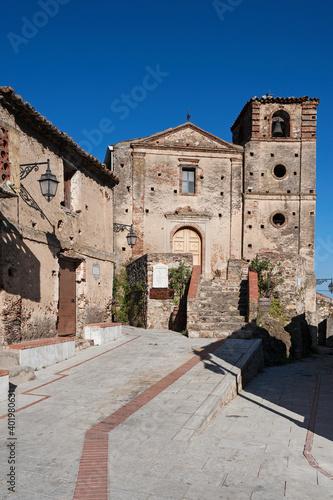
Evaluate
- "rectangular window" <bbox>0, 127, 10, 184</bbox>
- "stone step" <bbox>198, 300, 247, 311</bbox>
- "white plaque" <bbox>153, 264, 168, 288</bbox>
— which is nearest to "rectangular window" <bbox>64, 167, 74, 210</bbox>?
"rectangular window" <bbox>0, 127, 10, 184</bbox>

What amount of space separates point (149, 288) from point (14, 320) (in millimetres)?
6883

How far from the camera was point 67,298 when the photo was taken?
Answer: 11094 millimetres

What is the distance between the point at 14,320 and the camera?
27.8 feet

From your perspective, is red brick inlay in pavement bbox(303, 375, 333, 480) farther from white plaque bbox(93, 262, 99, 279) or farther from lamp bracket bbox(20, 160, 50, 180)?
white plaque bbox(93, 262, 99, 279)

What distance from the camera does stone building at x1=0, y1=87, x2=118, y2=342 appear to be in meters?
8.27

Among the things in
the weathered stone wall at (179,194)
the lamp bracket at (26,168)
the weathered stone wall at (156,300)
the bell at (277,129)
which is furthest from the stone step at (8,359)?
the bell at (277,129)

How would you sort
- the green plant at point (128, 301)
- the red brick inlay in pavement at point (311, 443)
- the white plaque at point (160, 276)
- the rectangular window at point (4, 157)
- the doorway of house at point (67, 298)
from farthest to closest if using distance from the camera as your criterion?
the green plant at point (128, 301), the white plaque at point (160, 276), the doorway of house at point (67, 298), the rectangular window at point (4, 157), the red brick inlay in pavement at point (311, 443)

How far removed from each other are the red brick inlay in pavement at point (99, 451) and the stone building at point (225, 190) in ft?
44.6

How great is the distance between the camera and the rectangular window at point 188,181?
20.9m

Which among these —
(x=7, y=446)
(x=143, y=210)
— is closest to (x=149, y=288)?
(x=143, y=210)

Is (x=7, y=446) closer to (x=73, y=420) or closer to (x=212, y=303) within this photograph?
(x=73, y=420)

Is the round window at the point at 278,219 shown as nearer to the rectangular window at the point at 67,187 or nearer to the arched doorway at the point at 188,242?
the arched doorway at the point at 188,242

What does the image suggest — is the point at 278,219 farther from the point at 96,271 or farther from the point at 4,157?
the point at 4,157

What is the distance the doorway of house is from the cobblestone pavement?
200cm
